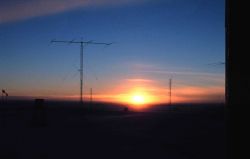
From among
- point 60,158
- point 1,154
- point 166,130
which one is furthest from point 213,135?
point 1,154

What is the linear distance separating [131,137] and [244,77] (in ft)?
52.0

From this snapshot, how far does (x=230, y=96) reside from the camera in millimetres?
3385

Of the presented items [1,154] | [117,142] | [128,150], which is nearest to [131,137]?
[117,142]

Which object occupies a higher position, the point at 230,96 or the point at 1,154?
the point at 230,96

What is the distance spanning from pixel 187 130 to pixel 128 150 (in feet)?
27.0

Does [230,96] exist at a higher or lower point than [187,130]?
higher

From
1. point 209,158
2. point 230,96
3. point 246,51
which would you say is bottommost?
point 209,158

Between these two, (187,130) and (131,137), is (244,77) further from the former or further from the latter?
(187,130)

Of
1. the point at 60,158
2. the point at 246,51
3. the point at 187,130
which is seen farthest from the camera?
the point at 187,130

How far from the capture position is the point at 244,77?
10.8 feet

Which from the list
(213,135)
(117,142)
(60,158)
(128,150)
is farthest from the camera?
(213,135)

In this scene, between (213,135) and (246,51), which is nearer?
(246,51)

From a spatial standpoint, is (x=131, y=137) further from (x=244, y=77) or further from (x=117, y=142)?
(x=244, y=77)

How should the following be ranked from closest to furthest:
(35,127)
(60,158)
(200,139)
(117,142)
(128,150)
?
1. (60,158)
2. (128,150)
3. (117,142)
4. (200,139)
5. (35,127)
